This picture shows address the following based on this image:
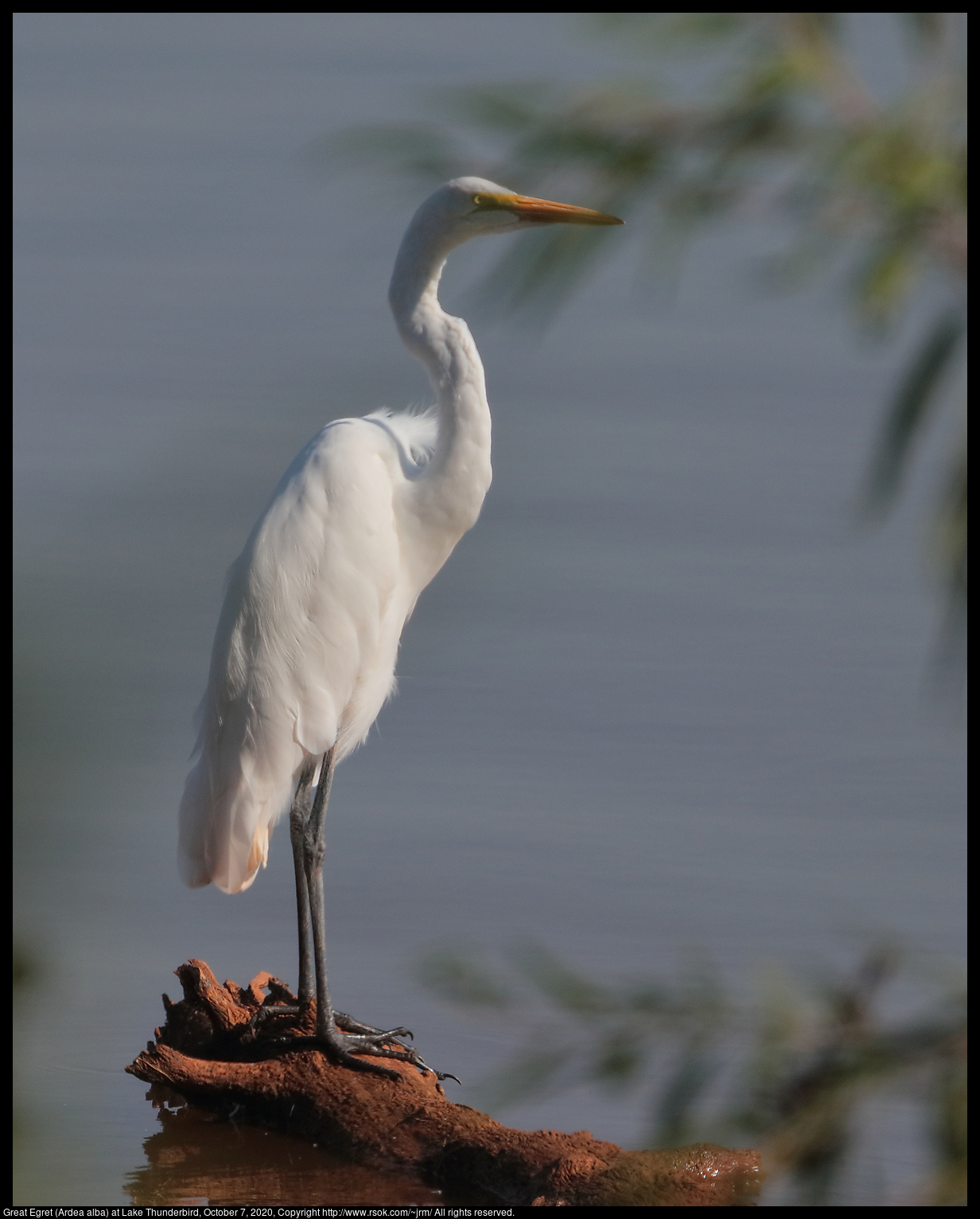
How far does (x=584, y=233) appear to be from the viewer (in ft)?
2.11

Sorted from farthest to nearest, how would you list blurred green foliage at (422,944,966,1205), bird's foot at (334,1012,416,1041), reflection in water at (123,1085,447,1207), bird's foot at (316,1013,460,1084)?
bird's foot at (334,1012,416,1041)
bird's foot at (316,1013,460,1084)
reflection in water at (123,1085,447,1207)
blurred green foliage at (422,944,966,1205)

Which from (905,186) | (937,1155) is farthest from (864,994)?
(905,186)

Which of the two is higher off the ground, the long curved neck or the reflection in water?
the long curved neck

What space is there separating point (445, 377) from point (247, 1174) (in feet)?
6.19

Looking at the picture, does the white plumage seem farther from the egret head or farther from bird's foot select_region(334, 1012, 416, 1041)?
bird's foot select_region(334, 1012, 416, 1041)

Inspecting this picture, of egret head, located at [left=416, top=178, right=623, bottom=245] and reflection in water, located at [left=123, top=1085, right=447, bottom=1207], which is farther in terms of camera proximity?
egret head, located at [left=416, top=178, right=623, bottom=245]

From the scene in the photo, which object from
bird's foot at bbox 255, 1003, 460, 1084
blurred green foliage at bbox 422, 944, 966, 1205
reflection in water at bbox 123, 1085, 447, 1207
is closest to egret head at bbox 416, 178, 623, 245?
bird's foot at bbox 255, 1003, 460, 1084

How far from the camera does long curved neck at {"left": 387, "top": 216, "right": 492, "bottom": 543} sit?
3408mm

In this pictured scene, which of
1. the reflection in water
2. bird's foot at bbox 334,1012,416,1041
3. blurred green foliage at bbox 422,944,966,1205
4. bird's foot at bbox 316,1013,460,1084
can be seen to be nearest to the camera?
blurred green foliage at bbox 422,944,966,1205

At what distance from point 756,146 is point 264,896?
4.35 m

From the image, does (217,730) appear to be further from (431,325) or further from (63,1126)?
(63,1126)

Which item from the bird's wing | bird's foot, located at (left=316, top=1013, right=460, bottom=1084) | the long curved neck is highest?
the long curved neck

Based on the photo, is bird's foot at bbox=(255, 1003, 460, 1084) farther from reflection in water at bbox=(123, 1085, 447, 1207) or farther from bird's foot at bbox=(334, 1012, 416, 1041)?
reflection in water at bbox=(123, 1085, 447, 1207)

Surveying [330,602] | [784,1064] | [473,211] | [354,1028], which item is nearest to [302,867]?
[354,1028]
